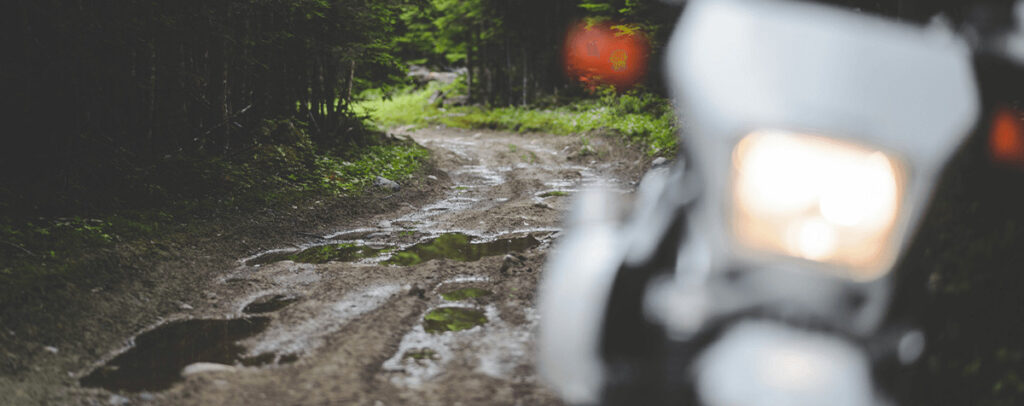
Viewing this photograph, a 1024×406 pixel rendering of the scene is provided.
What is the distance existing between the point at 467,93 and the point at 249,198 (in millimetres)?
27265

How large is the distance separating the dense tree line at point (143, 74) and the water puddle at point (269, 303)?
346 centimetres

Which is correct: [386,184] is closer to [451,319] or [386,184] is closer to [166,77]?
[166,77]

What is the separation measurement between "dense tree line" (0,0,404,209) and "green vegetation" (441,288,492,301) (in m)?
4.87

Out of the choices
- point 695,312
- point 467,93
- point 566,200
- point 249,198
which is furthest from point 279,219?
point 467,93

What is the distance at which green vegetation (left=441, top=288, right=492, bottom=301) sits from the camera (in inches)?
193

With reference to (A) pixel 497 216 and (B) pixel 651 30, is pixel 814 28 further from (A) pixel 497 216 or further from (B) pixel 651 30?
(B) pixel 651 30

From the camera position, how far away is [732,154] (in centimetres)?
182

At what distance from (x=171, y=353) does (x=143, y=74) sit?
547 centimetres

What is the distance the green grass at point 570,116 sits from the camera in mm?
15125

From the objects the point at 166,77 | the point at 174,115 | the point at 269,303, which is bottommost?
the point at 269,303

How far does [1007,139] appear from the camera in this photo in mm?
2600

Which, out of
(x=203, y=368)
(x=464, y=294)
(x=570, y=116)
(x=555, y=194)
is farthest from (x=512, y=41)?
(x=203, y=368)

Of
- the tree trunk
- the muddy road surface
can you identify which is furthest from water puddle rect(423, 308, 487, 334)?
the tree trunk

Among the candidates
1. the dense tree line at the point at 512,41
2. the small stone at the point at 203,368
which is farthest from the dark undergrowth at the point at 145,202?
the dense tree line at the point at 512,41
